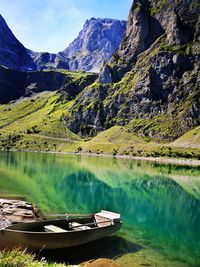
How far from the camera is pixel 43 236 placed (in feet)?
106

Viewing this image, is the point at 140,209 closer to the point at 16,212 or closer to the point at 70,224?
the point at 16,212

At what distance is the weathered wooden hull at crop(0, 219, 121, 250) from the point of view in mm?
31062

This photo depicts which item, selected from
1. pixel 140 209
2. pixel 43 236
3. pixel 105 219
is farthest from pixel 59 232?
pixel 140 209

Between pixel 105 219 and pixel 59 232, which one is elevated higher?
pixel 59 232

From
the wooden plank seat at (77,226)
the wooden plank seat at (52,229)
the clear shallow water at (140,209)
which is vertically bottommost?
the clear shallow water at (140,209)

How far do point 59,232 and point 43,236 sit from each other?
1.66m

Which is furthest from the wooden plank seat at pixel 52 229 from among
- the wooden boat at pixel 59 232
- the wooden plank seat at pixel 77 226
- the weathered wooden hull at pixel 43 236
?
the wooden plank seat at pixel 77 226

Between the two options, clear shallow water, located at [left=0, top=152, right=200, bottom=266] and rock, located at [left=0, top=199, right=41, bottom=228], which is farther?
rock, located at [left=0, top=199, right=41, bottom=228]

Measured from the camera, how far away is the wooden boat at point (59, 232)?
102ft

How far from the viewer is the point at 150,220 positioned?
186 ft

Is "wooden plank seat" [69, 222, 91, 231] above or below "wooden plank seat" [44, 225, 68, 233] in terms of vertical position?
below

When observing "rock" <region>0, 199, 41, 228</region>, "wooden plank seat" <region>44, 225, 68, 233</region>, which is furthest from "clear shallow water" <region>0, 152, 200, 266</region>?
"rock" <region>0, 199, 41, 228</region>

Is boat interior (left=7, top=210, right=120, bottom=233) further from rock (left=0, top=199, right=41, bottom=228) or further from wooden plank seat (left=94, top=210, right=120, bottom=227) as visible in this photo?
rock (left=0, top=199, right=41, bottom=228)

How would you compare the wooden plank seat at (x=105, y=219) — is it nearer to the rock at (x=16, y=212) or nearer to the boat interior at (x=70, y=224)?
the boat interior at (x=70, y=224)
